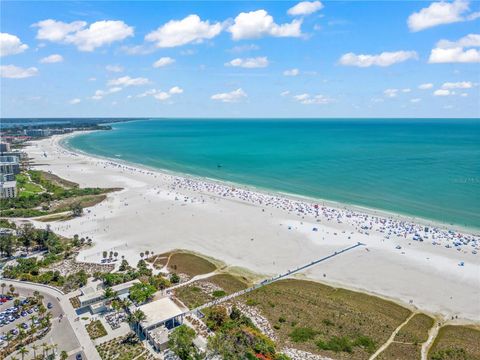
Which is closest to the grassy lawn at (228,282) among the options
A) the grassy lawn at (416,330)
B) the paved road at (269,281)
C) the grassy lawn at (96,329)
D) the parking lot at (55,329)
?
the paved road at (269,281)

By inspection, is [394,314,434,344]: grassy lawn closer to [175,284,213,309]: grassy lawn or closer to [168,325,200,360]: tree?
[168,325,200,360]: tree

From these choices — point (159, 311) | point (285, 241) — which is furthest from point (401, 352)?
point (285, 241)

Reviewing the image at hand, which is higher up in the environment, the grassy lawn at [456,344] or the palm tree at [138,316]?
the palm tree at [138,316]

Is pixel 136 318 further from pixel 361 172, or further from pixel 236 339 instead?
pixel 361 172

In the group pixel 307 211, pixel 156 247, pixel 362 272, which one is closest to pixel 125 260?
pixel 156 247

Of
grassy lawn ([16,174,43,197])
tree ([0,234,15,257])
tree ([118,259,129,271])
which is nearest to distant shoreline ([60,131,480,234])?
grassy lawn ([16,174,43,197])

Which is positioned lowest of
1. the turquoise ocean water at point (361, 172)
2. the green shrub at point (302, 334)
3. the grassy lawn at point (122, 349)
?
the grassy lawn at point (122, 349)

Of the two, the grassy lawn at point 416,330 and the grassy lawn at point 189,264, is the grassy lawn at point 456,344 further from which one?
the grassy lawn at point 189,264
